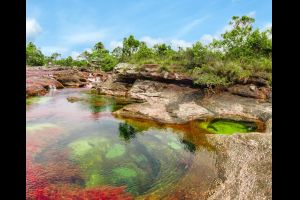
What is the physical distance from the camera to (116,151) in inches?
744

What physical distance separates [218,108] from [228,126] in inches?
238

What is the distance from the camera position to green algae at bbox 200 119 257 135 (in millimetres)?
25375

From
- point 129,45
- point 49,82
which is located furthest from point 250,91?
point 129,45

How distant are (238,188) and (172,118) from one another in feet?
50.4

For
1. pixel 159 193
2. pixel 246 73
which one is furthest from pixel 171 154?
pixel 246 73

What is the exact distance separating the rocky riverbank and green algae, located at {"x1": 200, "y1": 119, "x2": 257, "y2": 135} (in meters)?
1.53

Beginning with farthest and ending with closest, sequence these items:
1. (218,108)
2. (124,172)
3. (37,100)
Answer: (37,100), (218,108), (124,172)

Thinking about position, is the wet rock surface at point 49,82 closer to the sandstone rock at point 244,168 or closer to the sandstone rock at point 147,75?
the sandstone rock at point 147,75

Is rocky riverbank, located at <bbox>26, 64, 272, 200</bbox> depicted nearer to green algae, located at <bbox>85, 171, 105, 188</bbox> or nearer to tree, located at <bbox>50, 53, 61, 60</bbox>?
green algae, located at <bbox>85, 171, 105, 188</bbox>

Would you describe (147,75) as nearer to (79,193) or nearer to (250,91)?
(250,91)

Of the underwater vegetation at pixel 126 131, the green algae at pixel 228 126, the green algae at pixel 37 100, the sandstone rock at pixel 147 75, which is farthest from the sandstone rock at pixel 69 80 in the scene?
the green algae at pixel 228 126

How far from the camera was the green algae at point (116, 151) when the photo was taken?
18.3m

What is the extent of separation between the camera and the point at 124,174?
1577 cm
